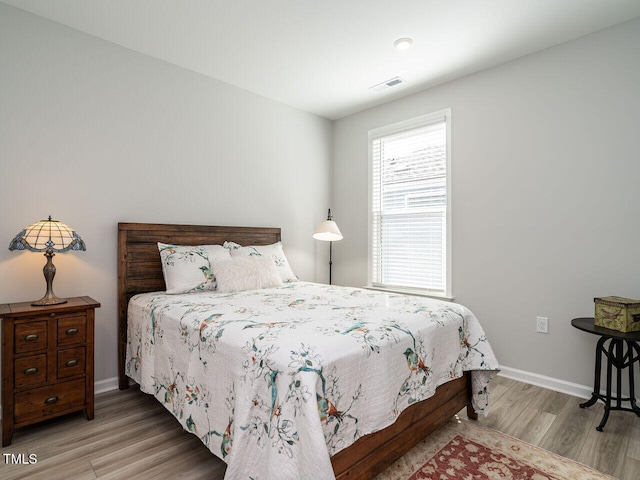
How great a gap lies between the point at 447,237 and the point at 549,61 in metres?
1.63

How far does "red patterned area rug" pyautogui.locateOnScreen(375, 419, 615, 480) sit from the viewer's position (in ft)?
5.63

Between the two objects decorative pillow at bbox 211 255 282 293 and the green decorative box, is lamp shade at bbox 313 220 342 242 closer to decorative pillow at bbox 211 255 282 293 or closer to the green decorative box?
decorative pillow at bbox 211 255 282 293

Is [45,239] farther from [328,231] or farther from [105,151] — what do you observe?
[328,231]

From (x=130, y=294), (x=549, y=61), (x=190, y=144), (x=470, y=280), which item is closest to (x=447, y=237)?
(x=470, y=280)

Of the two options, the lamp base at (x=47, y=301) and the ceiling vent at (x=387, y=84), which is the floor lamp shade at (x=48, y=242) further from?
the ceiling vent at (x=387, y=84)

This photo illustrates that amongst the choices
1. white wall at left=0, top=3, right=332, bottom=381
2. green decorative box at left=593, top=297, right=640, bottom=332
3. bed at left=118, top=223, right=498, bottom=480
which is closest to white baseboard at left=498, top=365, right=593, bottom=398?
green decorative box at left=593, top=297, right=640, bottom=332

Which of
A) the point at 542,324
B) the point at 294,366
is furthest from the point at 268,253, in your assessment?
the point at 542,324

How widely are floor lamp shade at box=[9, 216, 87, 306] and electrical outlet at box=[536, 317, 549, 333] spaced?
3.38m

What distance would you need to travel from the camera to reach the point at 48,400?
6.83 ft

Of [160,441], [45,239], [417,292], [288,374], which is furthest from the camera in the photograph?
[417,292]

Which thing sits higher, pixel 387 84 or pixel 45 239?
pixel 387 84

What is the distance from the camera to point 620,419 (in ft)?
7.44

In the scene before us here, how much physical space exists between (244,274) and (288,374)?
163 cm

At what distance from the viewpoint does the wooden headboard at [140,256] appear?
271cm
